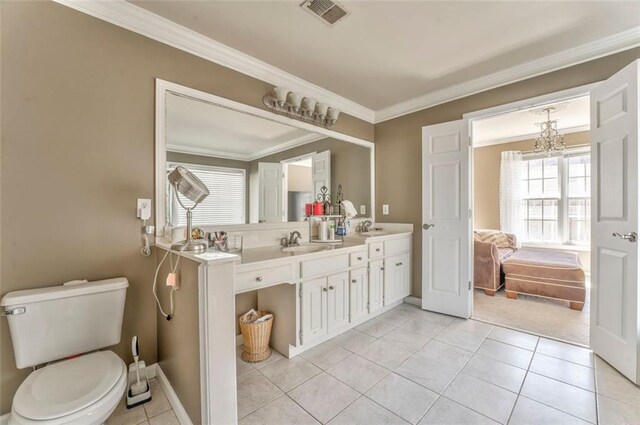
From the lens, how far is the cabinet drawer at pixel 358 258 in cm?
246

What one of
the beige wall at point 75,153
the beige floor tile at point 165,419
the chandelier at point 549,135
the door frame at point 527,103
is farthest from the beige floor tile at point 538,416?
the chandelier at point 549,135

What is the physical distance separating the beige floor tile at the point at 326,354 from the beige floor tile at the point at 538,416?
A: 109cm

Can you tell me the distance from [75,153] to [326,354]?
2.19 meters

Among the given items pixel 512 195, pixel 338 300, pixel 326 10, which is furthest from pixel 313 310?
pixel 512 195

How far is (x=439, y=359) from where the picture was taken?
2039 mm

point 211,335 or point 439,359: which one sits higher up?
point 211,335

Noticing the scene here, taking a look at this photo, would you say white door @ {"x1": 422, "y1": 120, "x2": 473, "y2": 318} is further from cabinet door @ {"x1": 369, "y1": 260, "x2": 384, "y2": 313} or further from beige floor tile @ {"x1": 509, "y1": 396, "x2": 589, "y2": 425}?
beige floor tile @ {"x1": 509, "y1": 396, "x2": 589, "y2": 425}

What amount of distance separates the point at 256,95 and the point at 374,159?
73.2 inches

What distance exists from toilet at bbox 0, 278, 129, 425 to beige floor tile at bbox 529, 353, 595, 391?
8.61 ft

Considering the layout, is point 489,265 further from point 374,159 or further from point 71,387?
point 71,387

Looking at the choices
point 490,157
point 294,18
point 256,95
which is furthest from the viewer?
point 490,157

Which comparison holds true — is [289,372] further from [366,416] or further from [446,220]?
[446,220]

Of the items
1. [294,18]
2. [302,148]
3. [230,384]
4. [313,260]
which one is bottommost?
[230,384]

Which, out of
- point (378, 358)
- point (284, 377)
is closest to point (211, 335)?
Answer: point (284, 377)
